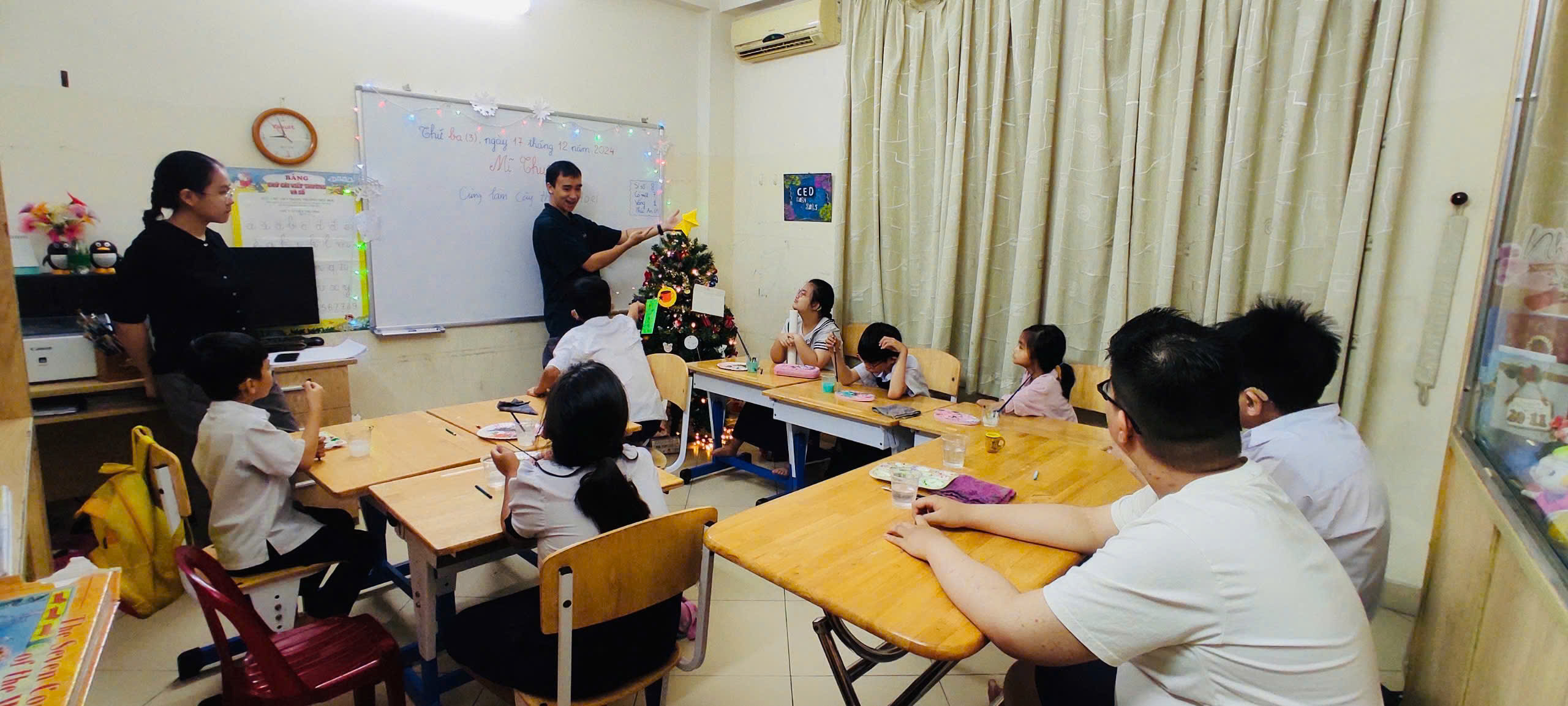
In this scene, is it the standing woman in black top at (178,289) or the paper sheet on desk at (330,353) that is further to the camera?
the paper sheet on desk at (330,353)

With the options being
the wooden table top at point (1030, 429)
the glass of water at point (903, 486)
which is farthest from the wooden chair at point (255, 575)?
the wooden table top at point (1030, 429)

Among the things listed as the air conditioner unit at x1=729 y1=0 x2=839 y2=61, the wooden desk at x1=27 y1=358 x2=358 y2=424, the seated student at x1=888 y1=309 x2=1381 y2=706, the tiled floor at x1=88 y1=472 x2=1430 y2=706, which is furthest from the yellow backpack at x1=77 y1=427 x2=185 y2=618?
the air conditioner unit at x1=729 y1=0 x2=839 y2=61

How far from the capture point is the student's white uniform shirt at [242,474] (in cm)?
204

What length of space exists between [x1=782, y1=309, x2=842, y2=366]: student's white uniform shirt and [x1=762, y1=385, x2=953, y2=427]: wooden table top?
1.59ft

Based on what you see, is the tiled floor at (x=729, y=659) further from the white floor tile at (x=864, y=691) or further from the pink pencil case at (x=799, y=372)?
the pink pencil case at (x=799, y=372)

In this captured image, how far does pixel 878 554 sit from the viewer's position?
1.54m

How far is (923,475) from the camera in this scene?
6.56 ft

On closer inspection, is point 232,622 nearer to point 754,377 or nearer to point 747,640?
point 747,640

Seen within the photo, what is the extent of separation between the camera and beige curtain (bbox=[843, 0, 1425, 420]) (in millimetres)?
2805

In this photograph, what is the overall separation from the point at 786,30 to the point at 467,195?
2308 millimetres

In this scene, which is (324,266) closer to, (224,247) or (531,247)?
(224,247)

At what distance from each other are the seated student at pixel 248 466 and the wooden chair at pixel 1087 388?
10.0 ft

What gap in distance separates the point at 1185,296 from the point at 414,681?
11.3 feet

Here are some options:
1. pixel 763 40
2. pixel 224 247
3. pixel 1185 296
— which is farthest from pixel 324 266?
pixel 1185 296
